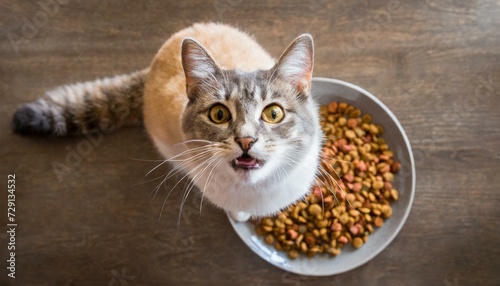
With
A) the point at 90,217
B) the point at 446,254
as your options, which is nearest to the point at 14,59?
the point at 90,217

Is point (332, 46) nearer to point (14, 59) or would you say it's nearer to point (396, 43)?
point (396, 43)

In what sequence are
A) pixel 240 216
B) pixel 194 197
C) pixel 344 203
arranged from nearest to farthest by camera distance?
pixel 240 216
pixel 344 203
pixel 194 197

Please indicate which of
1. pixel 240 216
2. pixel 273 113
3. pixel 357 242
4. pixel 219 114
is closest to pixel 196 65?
pixel 219 114

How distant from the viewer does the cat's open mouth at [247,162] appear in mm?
1297

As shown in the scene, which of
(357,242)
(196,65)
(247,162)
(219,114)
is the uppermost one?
(196,65)

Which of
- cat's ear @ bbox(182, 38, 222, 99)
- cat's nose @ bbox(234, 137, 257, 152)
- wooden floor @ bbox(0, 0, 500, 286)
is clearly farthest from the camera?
wooden floor @ bbox(0, 0, 500, 286)

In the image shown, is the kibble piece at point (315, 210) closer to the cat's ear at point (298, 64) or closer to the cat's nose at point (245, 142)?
the cat's ear at point (298, 64)

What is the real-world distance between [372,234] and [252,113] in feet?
3.79

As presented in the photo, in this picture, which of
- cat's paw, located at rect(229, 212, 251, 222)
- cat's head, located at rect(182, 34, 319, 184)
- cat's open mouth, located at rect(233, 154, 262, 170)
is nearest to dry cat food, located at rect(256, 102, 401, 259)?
cat's paw, located at rect(229, 212, 251, 222)

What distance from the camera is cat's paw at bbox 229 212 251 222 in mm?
1942

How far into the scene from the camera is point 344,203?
2.08 m

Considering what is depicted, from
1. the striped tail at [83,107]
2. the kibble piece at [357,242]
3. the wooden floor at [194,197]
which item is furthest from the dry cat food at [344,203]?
the striped tail at [83,107]

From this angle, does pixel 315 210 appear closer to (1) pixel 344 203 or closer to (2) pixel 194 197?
(1) pixel 344 203

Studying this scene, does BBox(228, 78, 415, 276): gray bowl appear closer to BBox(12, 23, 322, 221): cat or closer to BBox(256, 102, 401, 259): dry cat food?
BBox(256, 102, 401, 259): dry cat food
